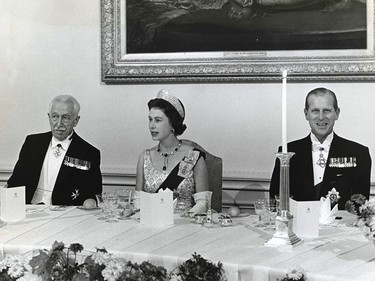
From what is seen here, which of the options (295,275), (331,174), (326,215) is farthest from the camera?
(331,174)

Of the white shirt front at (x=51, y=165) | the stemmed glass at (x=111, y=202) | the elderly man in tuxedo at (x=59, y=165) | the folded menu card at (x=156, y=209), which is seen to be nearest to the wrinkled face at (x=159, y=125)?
the elderly man in tuxedo at (x=59, y=165)

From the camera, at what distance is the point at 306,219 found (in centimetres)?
321

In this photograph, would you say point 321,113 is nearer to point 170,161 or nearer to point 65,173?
point 170,161

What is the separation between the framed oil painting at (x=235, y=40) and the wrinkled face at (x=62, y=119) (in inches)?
35.2

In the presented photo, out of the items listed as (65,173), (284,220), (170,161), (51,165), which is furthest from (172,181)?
(284,220)

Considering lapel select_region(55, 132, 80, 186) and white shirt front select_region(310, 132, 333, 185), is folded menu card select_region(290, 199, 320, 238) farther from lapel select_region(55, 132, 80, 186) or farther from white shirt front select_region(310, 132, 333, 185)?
lapel select_region(55, 132, 80, 186)

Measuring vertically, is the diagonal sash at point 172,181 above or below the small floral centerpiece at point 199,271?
above

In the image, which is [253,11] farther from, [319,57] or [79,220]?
[79,220]

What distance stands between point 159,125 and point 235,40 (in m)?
1.28

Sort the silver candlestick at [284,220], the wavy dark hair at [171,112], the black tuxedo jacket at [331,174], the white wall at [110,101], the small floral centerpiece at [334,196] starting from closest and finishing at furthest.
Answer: the silver candlestick at [284,220] < the small floral centerpiece at [334,196] < the wavy dark hair at [171,112] < the black tuxedo jacket at [331,174] < the white wall at [110,101]

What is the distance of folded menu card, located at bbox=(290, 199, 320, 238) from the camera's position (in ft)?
10.5

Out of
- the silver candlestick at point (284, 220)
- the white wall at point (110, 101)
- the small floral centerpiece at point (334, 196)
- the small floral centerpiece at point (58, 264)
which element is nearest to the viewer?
the small floral centerpiece at point (58, 264)

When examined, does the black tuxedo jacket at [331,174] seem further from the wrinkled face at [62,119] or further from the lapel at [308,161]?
the wrinkled face at [62,119]

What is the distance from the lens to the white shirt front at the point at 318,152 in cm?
484
